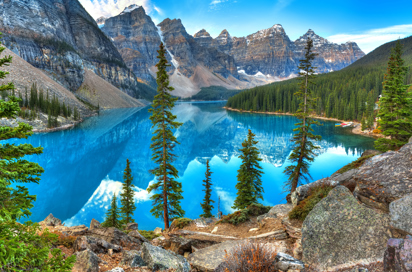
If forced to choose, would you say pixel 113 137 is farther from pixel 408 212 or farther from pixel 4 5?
pixel 4 5

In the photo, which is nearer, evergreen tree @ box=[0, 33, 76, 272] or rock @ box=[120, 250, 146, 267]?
evergreen tree @ box=[0, 33, 76, 272]

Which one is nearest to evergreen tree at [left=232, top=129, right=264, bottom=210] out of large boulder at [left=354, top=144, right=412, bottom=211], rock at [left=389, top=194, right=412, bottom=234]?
large boulder at [left=354, top=144, right=412, bottom=211]

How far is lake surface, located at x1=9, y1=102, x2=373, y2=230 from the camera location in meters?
26.5

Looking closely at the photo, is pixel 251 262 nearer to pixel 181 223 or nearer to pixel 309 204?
pixel 309 204

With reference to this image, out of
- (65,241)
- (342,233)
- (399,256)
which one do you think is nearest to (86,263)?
(65,241)

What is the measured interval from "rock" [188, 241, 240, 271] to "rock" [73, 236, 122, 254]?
3.17 m

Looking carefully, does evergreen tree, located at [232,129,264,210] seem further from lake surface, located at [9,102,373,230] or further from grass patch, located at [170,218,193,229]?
grass patch, located at [170,218,193,229]

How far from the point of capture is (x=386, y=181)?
6703 mm

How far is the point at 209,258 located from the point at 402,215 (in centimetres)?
544

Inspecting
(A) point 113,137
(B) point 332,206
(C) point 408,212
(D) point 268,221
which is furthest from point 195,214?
(A) point 113,137

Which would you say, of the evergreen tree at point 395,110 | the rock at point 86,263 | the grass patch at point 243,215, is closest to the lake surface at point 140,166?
the grass patch at point 243,215

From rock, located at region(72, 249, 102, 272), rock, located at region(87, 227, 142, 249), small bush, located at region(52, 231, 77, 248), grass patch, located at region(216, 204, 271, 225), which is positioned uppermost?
rock, located at region(72, 249, 102, 272)

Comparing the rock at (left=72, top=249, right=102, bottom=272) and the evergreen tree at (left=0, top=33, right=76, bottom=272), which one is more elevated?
the evergreen tree at (left=0, top=33, right=76, bottom=272)

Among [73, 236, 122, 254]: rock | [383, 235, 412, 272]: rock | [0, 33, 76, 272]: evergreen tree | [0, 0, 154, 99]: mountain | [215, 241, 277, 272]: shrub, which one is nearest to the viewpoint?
[383, 235, 412, 272]: rock
